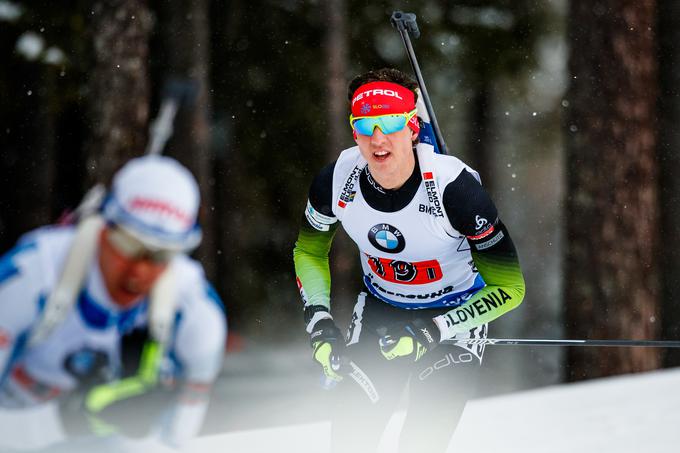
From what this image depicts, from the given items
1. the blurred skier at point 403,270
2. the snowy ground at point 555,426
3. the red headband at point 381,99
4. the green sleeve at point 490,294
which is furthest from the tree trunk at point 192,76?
the green sleeve at point 490,294

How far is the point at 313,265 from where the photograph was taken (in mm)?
3848

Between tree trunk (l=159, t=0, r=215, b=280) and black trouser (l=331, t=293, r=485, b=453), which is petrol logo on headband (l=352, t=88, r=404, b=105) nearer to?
black trouser (l=331, t=293, r=485, b=453)

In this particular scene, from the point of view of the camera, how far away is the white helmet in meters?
2.00

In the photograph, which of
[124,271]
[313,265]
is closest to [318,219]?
[313,265]

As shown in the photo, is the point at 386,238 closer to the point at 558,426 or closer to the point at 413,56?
the point at 413,56

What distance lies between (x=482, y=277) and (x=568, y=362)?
4320mm

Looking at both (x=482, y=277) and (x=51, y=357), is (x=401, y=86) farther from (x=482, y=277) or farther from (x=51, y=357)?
(x=51, y=357)

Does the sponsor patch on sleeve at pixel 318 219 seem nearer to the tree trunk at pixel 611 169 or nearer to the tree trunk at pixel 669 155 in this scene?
the tree trunk at pixel 611 169

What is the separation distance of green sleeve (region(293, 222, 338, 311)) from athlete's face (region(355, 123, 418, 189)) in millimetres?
492

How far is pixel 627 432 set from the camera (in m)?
5.75

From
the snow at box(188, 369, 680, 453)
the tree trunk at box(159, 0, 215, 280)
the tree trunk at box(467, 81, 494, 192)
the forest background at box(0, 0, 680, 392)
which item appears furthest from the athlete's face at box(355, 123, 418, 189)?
the tree trunk at box(467, 81, 494, 192)

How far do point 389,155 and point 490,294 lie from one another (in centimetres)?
73

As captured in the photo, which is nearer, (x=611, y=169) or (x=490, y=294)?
(x=490, y=294)

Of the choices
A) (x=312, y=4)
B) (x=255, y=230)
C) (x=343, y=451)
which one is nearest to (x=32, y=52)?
(x=312, y=4)
